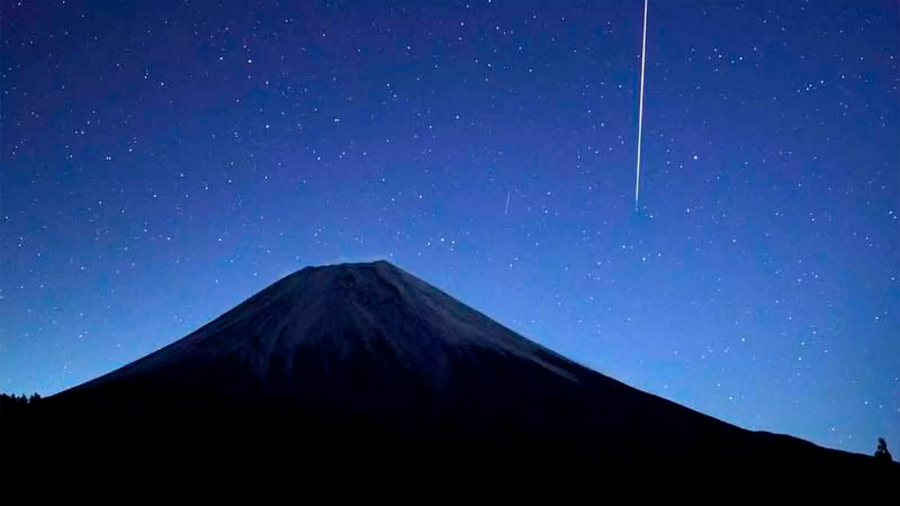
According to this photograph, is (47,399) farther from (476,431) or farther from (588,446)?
(588,446)

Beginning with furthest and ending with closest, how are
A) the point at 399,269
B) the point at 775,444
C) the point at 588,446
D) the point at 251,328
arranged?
the point at 399,269 → the point at 251,328 → the point at 775,444 → the point at 588,446

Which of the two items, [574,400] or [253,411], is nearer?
[253,411]

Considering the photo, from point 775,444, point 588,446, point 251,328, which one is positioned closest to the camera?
point 588,446

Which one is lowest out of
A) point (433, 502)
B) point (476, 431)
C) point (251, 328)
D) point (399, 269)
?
point (433, 502)

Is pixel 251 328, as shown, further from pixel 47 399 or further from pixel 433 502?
pixel 433 502

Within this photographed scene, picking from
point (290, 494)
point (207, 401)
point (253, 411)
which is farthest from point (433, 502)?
point (207, 401)

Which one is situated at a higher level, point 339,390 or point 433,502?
point 339,390

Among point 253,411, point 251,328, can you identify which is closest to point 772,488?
point 253,411
